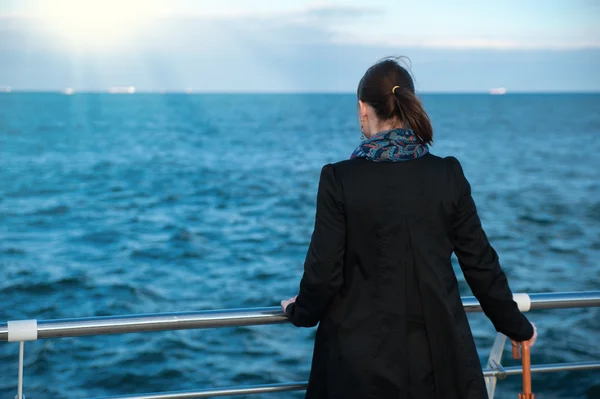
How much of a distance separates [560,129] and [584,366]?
80.0m

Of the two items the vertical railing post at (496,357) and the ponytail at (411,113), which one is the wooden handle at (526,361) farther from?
the ponytail at (411,113)

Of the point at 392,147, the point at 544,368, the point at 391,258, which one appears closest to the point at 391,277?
the point at 391,258

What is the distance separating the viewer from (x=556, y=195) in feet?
99.3

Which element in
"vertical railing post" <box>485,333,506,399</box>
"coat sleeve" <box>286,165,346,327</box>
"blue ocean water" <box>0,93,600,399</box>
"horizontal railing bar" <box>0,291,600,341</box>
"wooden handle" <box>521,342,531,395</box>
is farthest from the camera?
"blue ocean water" <box>0,93,600,399</box>

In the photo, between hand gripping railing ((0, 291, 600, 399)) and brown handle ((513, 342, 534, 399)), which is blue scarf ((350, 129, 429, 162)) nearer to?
hand gripping railing ((0, 291, 600, 399))

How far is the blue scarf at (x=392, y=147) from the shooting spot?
206cm

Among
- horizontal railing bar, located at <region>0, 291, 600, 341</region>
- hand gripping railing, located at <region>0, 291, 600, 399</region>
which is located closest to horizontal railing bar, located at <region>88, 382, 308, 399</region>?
hand gripping railing, located at <region>0, 291, 600, 399</region>

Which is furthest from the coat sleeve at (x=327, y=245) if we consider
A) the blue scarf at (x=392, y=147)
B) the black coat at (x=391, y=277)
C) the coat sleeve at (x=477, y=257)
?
the coat sleeve at (x=477, y=257)

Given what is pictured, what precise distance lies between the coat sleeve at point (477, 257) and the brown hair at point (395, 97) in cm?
16

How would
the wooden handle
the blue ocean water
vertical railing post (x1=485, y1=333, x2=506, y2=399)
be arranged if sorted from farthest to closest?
the blue ocean water → vertical railing post (x1=485, y1=333, x2=506, y2=399) → the wooden handle

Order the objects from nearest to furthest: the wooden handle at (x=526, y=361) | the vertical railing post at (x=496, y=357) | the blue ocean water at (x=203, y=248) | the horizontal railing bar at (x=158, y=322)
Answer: the horizontal railing bar at (x=158, y=322) < the wooden handle at (x=526, y=361) < the vertical railing post at (x=496, y=357) < the blue ocean water at (x=203, y=248)

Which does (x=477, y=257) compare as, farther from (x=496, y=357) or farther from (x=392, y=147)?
(x=496, y=357)

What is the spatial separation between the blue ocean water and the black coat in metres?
6.89

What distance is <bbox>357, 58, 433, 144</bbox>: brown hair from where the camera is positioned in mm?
2072
